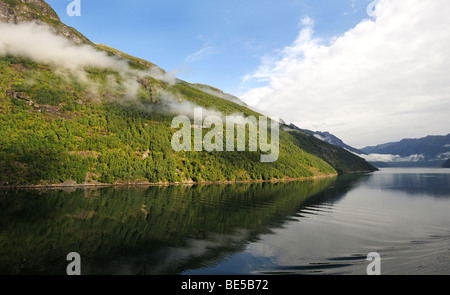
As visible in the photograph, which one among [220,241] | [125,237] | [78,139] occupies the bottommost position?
[220,241]

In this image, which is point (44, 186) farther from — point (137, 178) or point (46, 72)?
point (46, 72)

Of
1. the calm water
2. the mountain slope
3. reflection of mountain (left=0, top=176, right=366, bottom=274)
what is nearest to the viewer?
the calm water

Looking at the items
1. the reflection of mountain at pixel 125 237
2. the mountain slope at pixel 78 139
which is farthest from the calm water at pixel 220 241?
the mountain slope at pixel 78 139

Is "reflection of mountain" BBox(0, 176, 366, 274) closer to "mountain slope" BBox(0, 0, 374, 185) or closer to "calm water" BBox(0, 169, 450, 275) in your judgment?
"calm water" BBox(0, 169, 450, 275)

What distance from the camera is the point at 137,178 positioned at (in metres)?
138

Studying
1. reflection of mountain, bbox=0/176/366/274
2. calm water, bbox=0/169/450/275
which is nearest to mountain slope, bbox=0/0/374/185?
calm water, bbox=0/169/450/275

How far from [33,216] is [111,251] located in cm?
3063

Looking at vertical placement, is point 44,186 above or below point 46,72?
below

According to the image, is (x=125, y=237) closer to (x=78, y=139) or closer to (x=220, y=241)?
(x=220, y=241)

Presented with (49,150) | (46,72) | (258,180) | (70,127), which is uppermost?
(46,72)

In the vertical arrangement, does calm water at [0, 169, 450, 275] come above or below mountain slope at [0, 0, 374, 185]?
below

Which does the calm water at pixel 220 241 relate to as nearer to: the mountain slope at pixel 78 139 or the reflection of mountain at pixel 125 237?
the reflection of mountain at pixel 125 237

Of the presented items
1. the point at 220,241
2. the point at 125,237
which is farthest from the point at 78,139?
the point at 220,241
